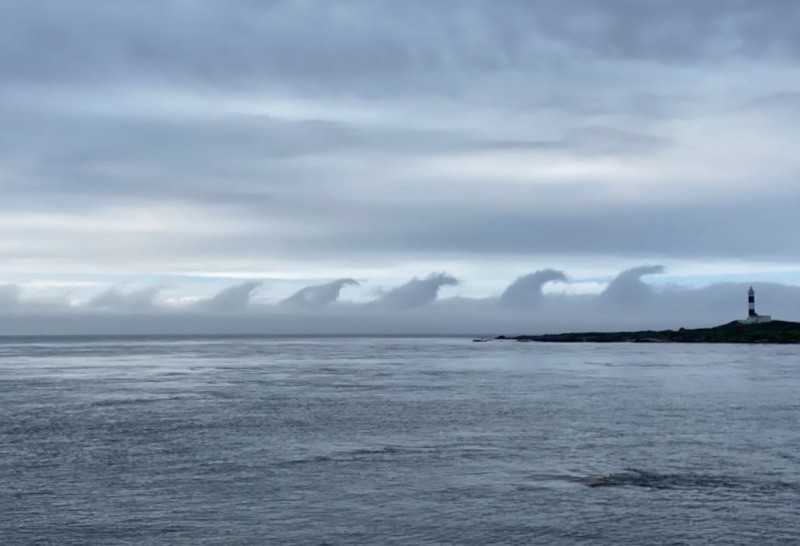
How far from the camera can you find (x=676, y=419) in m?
55.2

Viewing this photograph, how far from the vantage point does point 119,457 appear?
40844mm

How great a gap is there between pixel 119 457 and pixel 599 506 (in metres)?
22.3

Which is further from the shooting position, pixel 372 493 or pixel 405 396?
pixel 405 396

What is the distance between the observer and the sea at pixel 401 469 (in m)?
Result: 28.2

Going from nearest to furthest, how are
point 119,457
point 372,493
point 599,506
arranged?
point 599,506 → point 372,493 → point 119,457

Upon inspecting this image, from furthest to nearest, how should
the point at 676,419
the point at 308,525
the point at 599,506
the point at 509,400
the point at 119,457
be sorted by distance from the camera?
the point at 509,400 < the point at 676,419 < the point at 119,457 < the point at 599,506 < the point at 308,525

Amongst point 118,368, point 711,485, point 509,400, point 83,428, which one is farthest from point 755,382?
point 118,368

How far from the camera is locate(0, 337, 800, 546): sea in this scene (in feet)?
92.6

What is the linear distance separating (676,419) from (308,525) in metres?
33.4

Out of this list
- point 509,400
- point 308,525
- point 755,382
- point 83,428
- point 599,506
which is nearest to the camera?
point 308,525

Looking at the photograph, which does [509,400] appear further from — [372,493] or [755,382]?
[372,493]

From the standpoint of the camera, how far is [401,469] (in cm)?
3769

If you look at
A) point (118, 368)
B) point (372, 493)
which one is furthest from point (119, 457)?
point (118, 368)

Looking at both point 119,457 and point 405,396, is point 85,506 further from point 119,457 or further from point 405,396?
point 405,396
